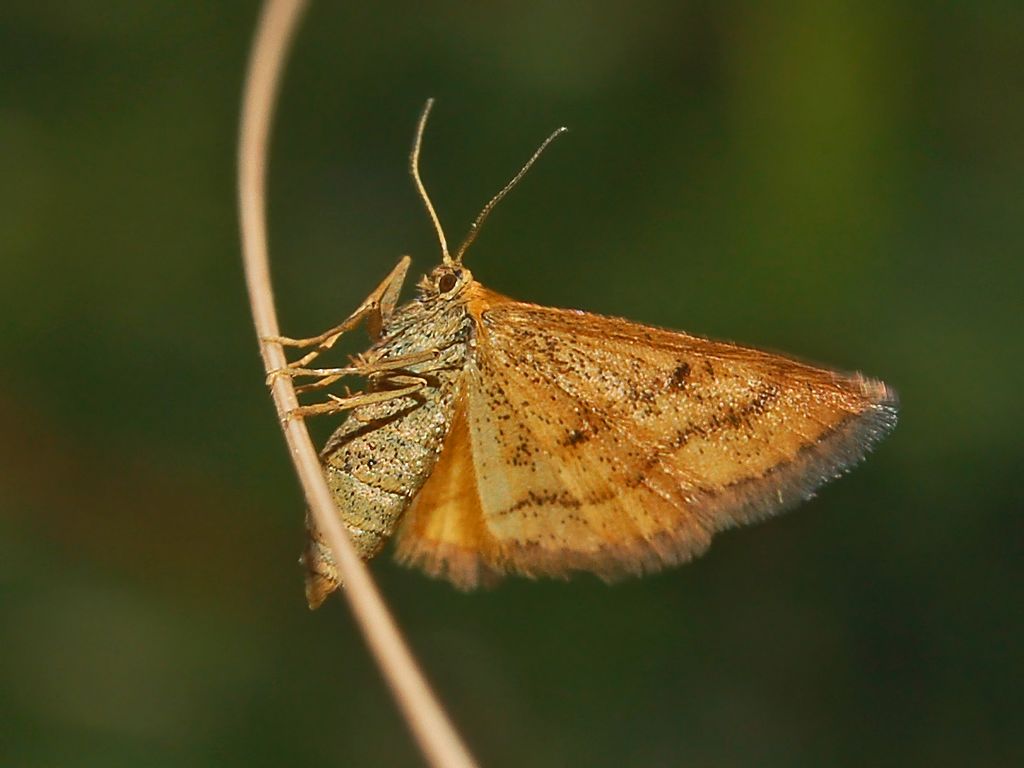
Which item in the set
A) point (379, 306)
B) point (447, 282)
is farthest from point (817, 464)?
point (379, 306)

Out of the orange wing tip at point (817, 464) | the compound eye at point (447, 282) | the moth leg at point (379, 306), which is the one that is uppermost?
the moth leg at point (379, 306)

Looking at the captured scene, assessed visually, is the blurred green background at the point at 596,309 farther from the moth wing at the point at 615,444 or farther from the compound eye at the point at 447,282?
the compound eye at the point at 447,282

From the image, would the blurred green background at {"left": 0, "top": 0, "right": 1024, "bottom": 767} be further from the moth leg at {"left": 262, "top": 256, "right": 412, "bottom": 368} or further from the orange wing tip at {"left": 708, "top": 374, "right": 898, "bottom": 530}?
the orange wing tip at {"left": 708, "top": 374, "right": 898, "bottom": 530}

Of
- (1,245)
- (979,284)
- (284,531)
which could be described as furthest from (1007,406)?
(1,245)

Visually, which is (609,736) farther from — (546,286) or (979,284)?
(979,284)

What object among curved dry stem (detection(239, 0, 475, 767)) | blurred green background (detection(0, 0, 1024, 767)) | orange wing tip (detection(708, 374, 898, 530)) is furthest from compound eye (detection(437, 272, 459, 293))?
blurred green background (detection(0, 0, 1024, 767))

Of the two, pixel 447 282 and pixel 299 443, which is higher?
pixel 447 282

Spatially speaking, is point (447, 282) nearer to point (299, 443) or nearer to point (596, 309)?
point (299, 443)

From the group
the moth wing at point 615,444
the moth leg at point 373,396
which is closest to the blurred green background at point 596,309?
the moth wing at point 615,444
